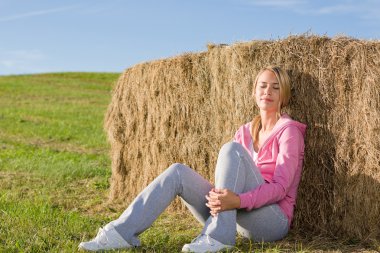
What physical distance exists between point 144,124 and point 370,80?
3239mm

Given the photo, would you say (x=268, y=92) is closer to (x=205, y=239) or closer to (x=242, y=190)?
→ (x=242, y=190)

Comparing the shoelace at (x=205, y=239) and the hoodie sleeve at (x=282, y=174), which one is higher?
the hoodie sleeve at (x=282, y=174)

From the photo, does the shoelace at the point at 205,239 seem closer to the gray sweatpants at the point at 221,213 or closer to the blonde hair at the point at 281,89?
the gray sweatpants at the point at 221,213

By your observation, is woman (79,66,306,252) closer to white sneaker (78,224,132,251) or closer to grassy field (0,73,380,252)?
white sneaker (78,224,132,251)

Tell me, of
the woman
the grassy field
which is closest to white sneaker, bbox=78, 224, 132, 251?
the woman

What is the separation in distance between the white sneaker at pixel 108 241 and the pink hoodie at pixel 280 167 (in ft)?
3.24

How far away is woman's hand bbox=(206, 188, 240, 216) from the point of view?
4.25 m

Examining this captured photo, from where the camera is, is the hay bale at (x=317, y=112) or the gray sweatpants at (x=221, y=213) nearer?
the gray sweatpants at (x=221, y=213)

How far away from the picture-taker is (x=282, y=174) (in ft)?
15.0

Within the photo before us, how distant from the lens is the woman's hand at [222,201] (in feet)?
13.9

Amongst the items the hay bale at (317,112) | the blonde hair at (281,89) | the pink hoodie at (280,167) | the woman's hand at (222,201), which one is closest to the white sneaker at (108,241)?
the woman's hand at (222,201)

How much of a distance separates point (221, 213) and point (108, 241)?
0.91 metres

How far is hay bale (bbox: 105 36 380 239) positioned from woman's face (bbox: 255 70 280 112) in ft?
→ 1.34

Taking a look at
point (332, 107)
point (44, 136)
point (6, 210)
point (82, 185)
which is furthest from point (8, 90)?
point (332, 107)
